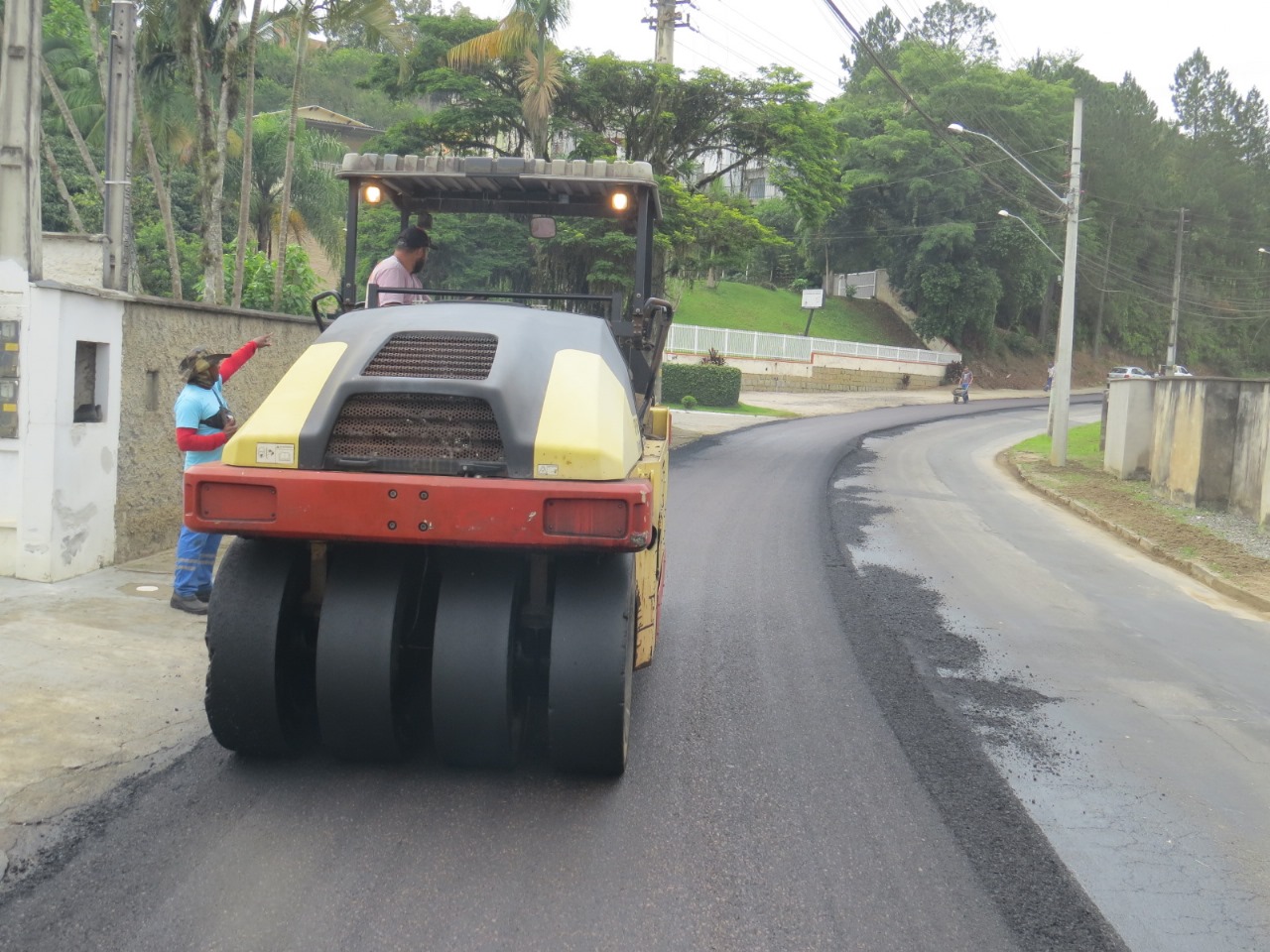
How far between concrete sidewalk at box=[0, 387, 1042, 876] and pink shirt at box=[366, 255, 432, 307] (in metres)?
2.13

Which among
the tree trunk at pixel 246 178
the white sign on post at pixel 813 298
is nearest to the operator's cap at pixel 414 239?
the tree trunk at pixel 246 178

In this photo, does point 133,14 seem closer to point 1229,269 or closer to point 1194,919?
point 1194,919

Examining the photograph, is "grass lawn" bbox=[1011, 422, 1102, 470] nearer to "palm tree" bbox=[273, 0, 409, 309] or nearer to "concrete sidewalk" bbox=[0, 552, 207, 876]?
"palm tree" bbox=[273, 0, 409, 309]

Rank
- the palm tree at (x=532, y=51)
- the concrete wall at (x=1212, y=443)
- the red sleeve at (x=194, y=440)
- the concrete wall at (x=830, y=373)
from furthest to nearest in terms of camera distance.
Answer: the concrete wall at (x=830, y=373), the palm tree at (x=532, y=51), the concrete wall at (x=1212, y=443), the red sleeve at (x=194, y=440)

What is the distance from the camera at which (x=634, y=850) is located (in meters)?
4.15

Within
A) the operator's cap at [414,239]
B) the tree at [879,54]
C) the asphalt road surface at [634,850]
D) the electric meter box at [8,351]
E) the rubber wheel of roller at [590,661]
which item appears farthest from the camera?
the tree at [879,54]

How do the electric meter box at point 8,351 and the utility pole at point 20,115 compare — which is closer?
the electric meter box at point 8,351

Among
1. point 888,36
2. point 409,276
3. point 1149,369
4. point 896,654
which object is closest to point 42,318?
point 409,276

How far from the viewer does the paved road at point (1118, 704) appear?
4246 millimetres

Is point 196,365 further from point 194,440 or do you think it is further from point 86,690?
point 86,690

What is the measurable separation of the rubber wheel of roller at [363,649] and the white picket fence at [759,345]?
3619 cm

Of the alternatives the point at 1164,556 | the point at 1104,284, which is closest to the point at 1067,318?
the point at 1164,556

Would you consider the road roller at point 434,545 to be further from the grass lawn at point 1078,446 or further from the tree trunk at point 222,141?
the grass lawn at point 1078,446

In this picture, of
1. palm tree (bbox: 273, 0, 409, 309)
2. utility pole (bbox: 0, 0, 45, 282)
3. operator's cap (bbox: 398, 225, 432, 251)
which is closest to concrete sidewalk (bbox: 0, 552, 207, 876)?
utility pole (bbox: 0, 0, 45, 282)
